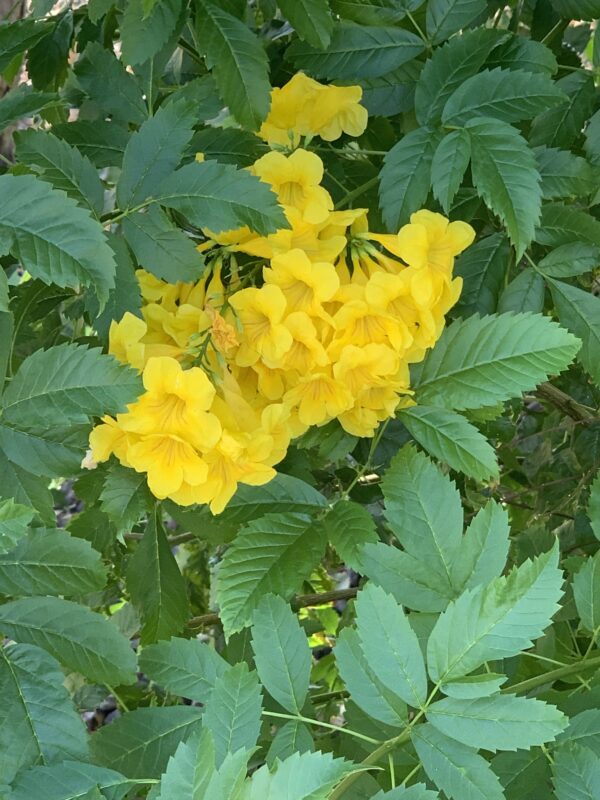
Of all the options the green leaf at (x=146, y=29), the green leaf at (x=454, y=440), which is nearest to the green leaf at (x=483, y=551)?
the green leaf at (x=454, y=440)

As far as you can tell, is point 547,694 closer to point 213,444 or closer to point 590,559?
point 590,559

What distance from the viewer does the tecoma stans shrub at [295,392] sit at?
81cm

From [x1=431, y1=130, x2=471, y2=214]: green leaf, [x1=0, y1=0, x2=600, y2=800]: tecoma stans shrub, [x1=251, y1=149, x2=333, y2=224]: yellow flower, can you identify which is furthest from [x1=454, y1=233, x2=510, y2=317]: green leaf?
[x1=251, y1=149, x2=333, y2=224]: yellow flower

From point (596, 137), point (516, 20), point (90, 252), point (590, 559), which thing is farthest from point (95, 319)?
point (516, 20)

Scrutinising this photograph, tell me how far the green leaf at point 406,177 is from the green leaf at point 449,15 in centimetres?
19

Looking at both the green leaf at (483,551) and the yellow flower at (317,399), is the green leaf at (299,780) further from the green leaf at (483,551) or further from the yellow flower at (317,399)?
the yellow flower at (317,399)

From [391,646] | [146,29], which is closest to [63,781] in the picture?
A: [391,646]

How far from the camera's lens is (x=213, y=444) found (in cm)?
93

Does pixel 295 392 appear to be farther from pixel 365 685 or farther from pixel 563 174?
pixel 563 174

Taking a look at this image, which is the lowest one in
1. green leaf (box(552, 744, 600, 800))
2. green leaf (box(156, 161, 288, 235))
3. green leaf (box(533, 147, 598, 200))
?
green leaf (box(552, 744, 600, 800))

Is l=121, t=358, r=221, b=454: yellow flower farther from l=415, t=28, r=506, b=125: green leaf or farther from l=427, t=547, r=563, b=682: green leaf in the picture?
l=415, t=28, r=506, b=125: green leaf

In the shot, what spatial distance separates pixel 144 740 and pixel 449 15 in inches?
42.5

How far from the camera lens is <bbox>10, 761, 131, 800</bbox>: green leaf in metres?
0.81

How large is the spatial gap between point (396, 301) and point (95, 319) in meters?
0.38
